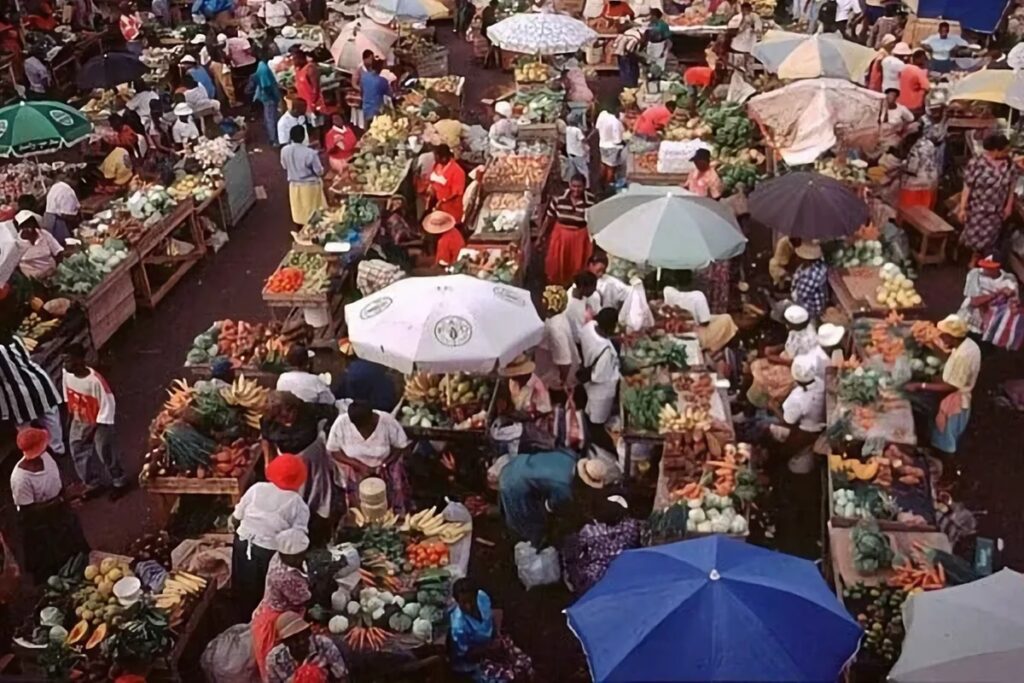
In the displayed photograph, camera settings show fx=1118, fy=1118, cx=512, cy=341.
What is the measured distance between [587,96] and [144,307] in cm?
662

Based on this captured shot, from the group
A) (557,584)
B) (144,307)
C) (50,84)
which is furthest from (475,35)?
(557,584)

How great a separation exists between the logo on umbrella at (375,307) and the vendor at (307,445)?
2.61ft

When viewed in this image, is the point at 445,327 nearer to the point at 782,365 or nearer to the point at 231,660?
the point at 231,660

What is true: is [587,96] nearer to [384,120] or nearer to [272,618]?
[384,120]

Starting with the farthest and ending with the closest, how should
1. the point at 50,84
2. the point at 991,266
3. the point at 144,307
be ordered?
the point at 50,84
the point at 144,307
the point at 991,266

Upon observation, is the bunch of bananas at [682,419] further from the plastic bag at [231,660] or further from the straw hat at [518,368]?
the plastic bag at [231,660]

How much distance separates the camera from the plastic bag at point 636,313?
9.84 m

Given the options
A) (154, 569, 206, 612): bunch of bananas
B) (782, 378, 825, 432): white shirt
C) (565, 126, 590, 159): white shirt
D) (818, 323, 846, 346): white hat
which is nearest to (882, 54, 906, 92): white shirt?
(565, 126, 590, 159): white shirt

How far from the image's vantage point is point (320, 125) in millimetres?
15867

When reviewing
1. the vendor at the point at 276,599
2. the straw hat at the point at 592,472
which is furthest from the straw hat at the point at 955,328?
the vendor at the point at 276,599

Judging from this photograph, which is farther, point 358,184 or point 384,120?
point 384,120

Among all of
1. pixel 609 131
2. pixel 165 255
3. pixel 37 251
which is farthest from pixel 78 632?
pixel 609 131

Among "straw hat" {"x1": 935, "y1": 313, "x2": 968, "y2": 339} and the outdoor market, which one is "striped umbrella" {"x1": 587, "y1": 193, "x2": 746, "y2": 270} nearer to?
the outdoor market

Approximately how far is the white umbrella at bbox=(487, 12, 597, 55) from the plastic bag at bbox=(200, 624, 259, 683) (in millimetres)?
9557
